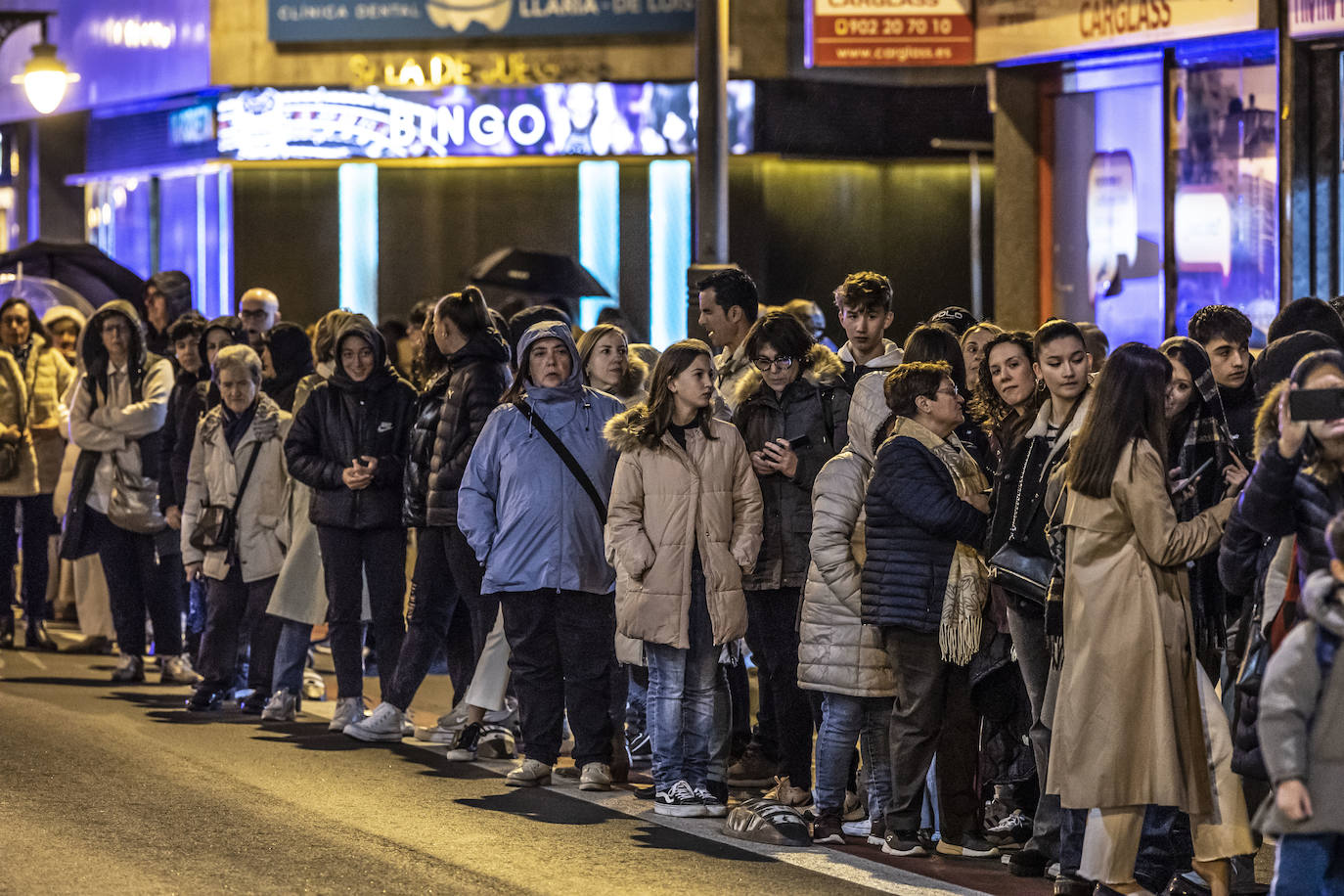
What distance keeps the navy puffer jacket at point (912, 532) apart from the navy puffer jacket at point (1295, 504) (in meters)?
1.91

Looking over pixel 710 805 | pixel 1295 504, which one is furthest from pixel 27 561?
pixel 1295 504

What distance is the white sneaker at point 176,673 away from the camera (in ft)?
42.4

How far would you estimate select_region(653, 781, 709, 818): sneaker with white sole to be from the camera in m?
8.80

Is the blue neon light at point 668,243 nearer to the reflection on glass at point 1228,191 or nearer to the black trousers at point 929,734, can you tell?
the reflection on glass at point 1228,191

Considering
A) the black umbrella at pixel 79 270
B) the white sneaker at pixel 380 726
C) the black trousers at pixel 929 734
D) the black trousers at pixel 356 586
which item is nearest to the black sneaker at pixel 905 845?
the black trousers at pixel 929 734

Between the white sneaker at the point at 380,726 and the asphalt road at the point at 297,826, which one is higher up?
the white sneaker at the point at 380,726

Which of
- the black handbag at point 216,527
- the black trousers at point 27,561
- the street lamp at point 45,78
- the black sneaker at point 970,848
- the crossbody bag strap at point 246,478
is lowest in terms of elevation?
the black sneaker at point 970,848

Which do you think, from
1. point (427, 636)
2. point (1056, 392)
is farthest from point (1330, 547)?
point (427, 636)

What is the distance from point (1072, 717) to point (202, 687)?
20.8 feet

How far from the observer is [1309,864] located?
5594 mm

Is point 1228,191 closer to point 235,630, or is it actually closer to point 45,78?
point 235,630

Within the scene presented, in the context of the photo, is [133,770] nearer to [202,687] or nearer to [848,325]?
[202,687]

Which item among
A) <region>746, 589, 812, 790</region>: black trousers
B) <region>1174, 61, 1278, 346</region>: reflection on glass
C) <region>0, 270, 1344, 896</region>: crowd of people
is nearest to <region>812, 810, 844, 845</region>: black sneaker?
<region>0, 270, 1344, 896</region>: crowd of people

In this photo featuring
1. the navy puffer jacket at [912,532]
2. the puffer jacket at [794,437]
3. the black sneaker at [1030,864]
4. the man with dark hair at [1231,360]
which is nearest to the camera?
the black sneaker at [1030,864]
